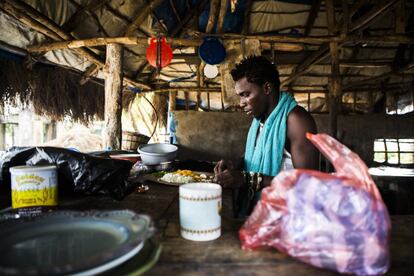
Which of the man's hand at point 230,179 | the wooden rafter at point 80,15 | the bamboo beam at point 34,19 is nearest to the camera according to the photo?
the man's hand at point 230,179

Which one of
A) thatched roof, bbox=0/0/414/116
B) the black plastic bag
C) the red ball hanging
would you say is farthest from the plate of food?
the red ball hanging

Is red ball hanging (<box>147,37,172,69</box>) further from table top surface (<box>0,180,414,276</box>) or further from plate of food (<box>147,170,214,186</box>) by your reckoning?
table top surface (<box>0,180,414,276</box>)

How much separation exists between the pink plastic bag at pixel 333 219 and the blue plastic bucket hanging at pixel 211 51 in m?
3.80

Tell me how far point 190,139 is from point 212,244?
416 cm

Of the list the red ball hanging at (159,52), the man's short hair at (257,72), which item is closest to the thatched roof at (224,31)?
the red ball hanging at (159,52)

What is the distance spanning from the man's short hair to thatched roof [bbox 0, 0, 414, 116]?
1.35 metres

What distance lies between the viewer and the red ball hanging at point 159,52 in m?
4.10

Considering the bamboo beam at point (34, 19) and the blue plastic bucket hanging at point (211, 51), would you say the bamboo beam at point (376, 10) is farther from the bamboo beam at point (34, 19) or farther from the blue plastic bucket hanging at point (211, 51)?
the bamboo beam at point (34, 19)

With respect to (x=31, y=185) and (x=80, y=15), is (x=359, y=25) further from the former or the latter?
(x=31, y=185)

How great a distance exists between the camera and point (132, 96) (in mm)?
9586

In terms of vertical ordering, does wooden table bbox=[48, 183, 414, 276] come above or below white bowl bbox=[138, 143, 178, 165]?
below

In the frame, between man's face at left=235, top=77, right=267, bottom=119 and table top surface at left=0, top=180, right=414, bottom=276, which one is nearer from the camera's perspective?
table top surface at left=0, top=180, right=414, bottom=276

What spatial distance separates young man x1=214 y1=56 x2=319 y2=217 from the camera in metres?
2.04

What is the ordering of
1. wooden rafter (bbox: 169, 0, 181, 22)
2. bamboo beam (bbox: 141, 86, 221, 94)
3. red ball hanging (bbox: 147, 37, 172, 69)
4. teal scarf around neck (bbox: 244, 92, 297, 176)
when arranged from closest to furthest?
teal scarf around neck (bbox: 244, 92, 297, 176) < red ball hanging (bbox: 147, 37, 172, 69) < wooden rafter (bbox: 169, 0, 181, 22) < bamboo beam (bbox: 141, 86, 221, 94)
